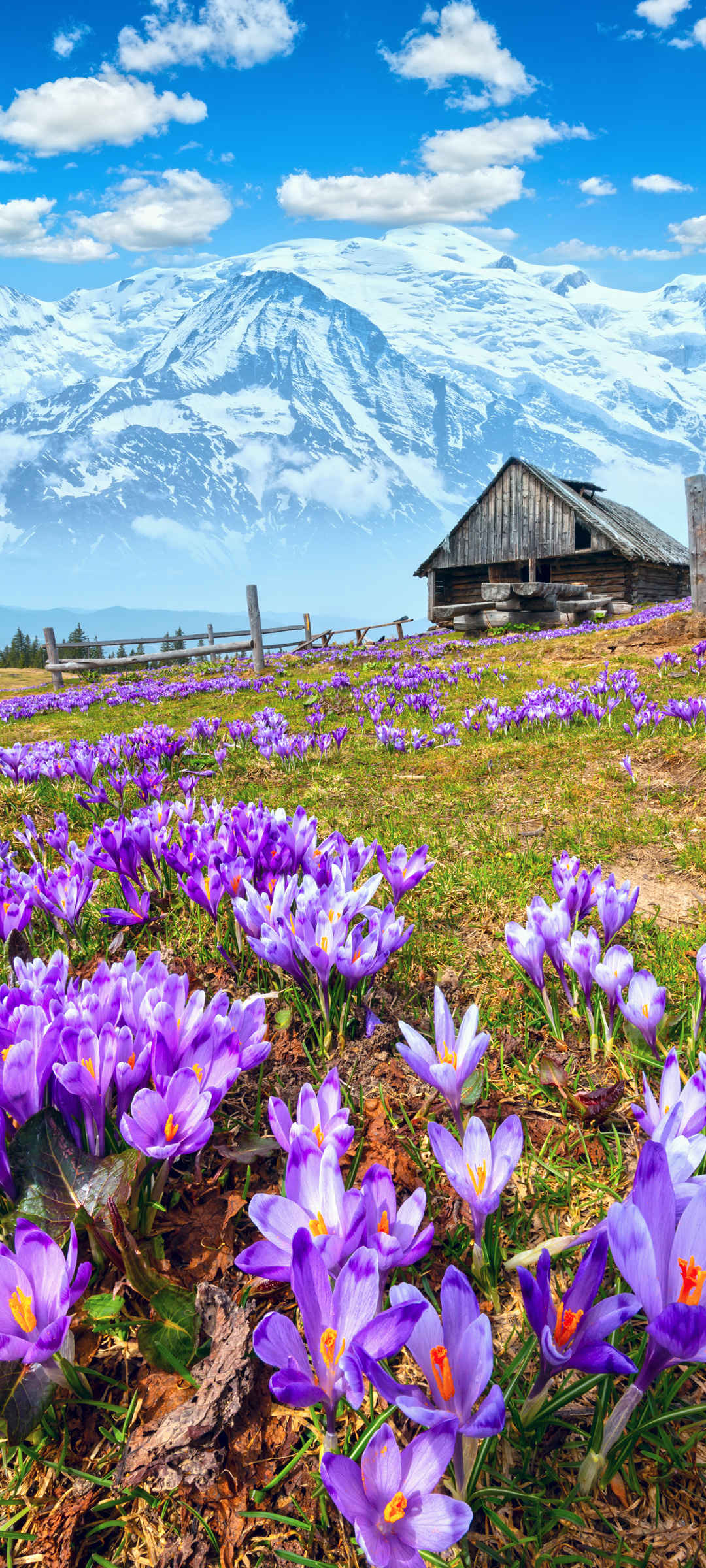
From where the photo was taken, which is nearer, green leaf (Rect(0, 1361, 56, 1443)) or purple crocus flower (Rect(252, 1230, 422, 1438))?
purple crocus flower (Rect(252, 1230, 422, 1438))

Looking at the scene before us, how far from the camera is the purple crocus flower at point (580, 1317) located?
2.85 ft

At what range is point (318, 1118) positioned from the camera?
1267 mm

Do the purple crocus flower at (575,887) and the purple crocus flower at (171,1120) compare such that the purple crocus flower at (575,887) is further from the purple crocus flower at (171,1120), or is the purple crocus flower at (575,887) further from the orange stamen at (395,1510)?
the orange stamen at (395,1510)

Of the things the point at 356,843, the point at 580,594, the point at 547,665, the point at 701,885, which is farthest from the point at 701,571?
the point at 580,594

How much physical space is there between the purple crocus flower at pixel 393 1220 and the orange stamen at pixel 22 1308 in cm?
49

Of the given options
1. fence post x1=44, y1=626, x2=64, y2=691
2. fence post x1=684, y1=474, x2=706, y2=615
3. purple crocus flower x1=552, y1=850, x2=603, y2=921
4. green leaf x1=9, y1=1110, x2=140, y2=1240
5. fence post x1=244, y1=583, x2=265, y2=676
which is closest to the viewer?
green leaf x1=9, y1=1110, x2=140, y2=1240

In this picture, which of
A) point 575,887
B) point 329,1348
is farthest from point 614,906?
point 329,1348

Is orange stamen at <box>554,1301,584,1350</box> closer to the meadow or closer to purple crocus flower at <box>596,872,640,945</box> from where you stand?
the meadow

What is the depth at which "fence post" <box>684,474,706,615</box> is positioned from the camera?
434 inches

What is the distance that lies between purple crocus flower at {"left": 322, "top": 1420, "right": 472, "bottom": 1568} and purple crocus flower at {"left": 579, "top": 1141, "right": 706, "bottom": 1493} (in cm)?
26

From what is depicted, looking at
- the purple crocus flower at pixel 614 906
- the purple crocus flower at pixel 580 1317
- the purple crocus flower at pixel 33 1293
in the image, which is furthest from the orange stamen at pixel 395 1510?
the purple crocus flower at pixel 614 906

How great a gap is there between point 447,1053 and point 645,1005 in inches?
20.0

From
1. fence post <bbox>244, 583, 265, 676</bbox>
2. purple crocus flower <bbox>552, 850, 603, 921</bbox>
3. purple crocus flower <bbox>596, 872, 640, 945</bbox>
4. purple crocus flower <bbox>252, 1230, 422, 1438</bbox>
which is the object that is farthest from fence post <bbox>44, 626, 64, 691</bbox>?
purple crocus flower <bbox>252, 1230, 422, 1438</bbox>

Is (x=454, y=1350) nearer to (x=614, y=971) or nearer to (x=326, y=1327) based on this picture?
(x=326, y=1327)
